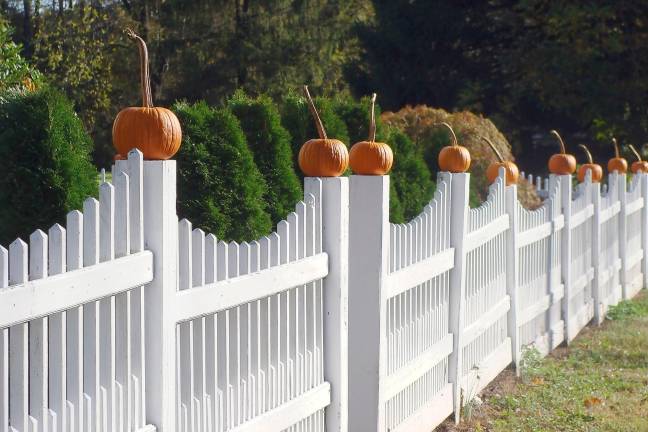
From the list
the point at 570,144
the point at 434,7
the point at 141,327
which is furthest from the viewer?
the point at 570,144

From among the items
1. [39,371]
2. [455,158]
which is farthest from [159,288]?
[455,158]

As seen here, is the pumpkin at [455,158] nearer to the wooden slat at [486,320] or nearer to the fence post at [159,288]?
the wooden slat at [486,320]

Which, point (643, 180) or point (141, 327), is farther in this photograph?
point (643, 180)

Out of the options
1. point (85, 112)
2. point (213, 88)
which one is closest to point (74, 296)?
point (85, 112)

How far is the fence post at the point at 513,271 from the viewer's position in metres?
7.20

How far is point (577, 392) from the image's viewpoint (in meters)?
6.88

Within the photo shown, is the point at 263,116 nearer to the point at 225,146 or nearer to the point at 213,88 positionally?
the point at 225,146

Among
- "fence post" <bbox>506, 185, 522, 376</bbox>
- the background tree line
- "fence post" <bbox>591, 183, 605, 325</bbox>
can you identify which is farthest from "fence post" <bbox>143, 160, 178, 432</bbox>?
the background tree line

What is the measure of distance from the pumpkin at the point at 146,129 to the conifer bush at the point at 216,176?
3.24m

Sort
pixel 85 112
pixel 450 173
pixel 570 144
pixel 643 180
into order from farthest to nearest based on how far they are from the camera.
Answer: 1. pixel 570 144
2. pixel 85 112
3. pixel 643 180
4. pixel 450 173

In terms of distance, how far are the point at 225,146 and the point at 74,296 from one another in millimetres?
4110

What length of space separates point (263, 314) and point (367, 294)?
918 mm

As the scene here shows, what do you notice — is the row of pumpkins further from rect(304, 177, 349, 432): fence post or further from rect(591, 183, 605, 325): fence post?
rect(591, 183, 605, 325): fence post

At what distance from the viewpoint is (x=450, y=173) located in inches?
230
